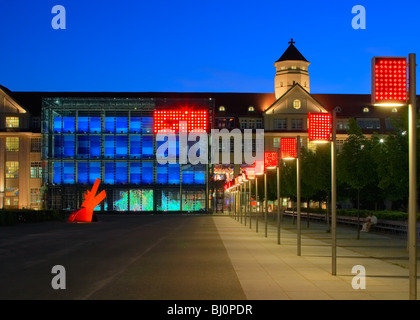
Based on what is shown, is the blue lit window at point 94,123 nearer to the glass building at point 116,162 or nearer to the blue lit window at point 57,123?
the glass building at point 116,162

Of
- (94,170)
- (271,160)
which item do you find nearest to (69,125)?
(94,170)

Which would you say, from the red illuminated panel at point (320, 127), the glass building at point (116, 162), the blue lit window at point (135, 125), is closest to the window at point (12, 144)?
the glass building at point (116, 162)

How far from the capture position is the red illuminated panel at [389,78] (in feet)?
39.1

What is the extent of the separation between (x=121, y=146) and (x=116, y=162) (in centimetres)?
270

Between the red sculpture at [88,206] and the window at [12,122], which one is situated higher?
the window at [12,122]

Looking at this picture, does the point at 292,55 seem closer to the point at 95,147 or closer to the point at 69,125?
the point at 95,147

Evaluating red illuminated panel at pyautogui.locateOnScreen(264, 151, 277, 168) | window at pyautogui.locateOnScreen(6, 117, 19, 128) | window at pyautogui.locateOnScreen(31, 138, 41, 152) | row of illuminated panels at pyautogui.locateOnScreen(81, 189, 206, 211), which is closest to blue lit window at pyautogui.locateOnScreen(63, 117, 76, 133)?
window at pyautogui.locateOnScreen(31, 138, 41, 152)

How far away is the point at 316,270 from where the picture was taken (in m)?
20.4

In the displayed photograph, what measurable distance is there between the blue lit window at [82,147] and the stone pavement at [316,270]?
264 feet

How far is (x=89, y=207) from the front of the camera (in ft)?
220

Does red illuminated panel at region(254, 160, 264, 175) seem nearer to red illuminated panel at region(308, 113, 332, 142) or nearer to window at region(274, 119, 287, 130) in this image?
red illuminated panel at region(308, 113, 332, 142)

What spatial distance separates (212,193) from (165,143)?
38.8 feet

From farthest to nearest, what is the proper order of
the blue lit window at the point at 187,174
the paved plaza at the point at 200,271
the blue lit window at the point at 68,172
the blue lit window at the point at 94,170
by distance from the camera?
the blue lit window at the point at 94,170 → the blue lit window at the point at 68,172 → the blue lit window at the point at 187,174 → the paved plaza at the point at 200,271
